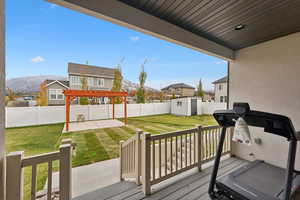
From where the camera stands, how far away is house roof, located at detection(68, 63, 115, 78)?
288 inches

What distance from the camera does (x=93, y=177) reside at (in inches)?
118

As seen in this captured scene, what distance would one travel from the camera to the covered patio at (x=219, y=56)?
1652 mm

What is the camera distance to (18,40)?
4676 millimetres

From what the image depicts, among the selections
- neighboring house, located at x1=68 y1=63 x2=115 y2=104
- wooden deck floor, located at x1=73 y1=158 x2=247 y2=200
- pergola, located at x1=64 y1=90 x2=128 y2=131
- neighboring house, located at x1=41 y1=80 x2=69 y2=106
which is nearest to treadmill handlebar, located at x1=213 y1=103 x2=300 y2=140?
wooden deck floor, located at x1=73 y1=158 x2=247 y2=200

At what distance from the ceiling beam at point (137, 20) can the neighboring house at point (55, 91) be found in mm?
5043

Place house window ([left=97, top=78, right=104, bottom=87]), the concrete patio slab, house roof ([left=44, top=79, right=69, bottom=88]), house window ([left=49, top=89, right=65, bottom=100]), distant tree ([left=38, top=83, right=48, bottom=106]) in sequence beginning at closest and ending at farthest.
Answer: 1. distant tree ([left=38, top=83, right=48, bottom=106])
2. house roof ([left=44, top=79, right=69, bottom=88])
3. house window ([left=49, top=89, right=65, bottom=100])
4. the concrete patio slab
5. house window ([left=97, top=78, right=104, bottom=87])

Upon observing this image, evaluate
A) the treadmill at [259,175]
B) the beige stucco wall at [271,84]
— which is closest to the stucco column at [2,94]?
the treadmill at [259,175]

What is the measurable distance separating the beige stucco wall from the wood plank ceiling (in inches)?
13.4

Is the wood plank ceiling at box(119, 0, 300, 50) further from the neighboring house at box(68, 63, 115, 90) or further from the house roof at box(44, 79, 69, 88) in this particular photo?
the neighboring house at box(68, 63, 115, 90)

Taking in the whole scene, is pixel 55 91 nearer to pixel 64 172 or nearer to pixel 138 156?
pixel 138 156

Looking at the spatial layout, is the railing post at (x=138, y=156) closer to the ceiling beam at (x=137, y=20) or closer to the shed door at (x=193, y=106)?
the ceiling beam at (x=137, y=20)

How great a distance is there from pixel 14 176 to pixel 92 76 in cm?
781

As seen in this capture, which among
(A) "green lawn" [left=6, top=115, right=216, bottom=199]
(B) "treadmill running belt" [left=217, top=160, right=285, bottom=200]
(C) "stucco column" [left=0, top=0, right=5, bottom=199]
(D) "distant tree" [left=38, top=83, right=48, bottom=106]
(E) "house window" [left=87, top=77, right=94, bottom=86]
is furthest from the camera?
(E) "house window" [left=87, top=77, right=94, bottom=86]

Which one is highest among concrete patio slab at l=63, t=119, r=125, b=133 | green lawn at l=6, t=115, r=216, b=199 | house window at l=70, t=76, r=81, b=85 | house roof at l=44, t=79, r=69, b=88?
house window at l=70, t=76, r=81, b=85
